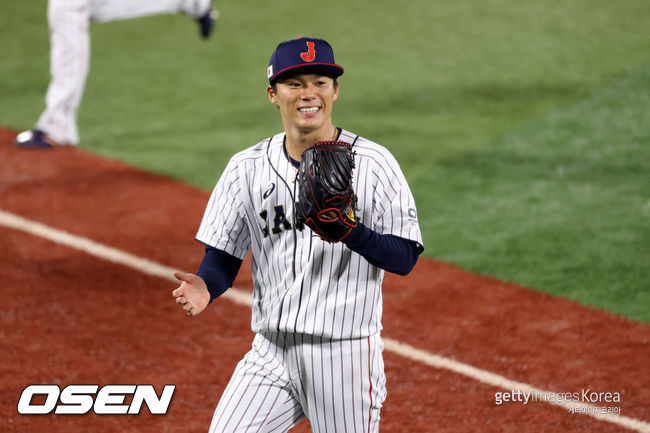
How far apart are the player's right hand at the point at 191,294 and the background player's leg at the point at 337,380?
0.33 metres

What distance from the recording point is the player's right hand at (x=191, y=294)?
9.09 ft

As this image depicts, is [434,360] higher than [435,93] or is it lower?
lower

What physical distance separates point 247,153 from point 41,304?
2482 mm

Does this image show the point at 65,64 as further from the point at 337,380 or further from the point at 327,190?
the point at 327,190

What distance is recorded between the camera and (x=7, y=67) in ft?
30.3

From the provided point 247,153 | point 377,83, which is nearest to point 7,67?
point 377,83

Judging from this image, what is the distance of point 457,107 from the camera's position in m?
7.98

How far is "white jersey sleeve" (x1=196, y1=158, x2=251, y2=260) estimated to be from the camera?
9.59ft

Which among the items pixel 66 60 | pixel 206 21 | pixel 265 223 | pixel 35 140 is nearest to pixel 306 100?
pixel 265 223

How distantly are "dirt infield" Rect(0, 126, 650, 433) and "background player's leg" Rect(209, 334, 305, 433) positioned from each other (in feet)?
3.54

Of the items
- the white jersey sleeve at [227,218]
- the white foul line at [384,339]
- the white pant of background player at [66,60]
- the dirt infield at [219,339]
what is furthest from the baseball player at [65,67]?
the white jersey sleeve at [227,218]

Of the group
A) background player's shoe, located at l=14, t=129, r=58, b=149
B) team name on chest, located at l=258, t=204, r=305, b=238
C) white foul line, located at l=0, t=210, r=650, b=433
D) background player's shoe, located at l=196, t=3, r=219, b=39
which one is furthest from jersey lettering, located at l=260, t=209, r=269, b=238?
background player's shoe, located at l=196, t=3, r=219, b=39

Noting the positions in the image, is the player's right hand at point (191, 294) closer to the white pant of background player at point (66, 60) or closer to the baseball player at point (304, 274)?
the baseball player at point (304, 274)

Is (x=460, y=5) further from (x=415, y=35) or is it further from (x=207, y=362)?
(x=207, y=362)
